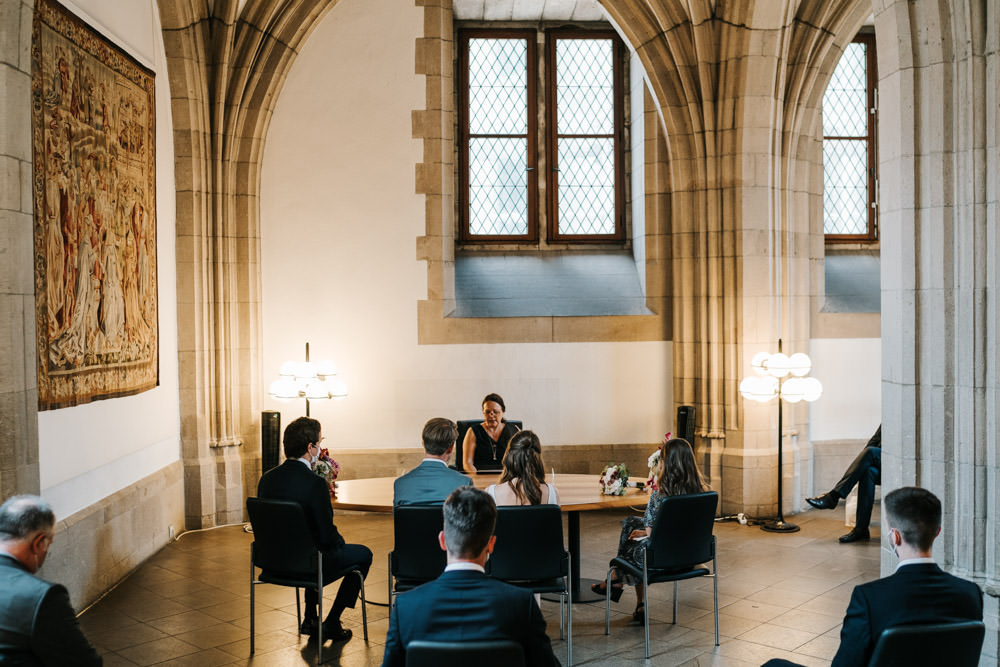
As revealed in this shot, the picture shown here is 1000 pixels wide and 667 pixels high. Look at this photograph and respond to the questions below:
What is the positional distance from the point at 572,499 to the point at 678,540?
2.93 feet

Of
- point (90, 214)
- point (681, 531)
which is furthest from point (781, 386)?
point (90, 214)

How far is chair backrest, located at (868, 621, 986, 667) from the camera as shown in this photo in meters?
2.63

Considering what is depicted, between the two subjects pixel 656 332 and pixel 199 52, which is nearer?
pixel 199 52

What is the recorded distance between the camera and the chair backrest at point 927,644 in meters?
2.63

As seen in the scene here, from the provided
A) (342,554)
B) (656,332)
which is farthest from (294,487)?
(656,332)

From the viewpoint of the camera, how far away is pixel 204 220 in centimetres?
807

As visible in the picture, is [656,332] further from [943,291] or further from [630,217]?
[943,291]

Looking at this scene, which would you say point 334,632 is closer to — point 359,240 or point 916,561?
point 916,561

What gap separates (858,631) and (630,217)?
24.5ft

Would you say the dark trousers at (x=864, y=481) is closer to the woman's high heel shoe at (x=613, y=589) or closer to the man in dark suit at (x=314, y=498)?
the woman's high heel shoe at (x=613, y=589)

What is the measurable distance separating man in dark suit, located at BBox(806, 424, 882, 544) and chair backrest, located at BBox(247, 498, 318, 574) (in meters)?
4.75

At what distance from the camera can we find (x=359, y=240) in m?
9.04

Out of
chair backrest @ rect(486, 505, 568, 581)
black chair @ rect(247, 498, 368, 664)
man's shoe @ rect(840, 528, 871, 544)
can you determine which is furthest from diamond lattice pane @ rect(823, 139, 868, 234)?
black chair @ rect(247, 498, 368, 664)

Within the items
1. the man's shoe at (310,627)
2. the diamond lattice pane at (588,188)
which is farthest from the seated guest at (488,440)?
the diamond lattice pane at (588,188)
